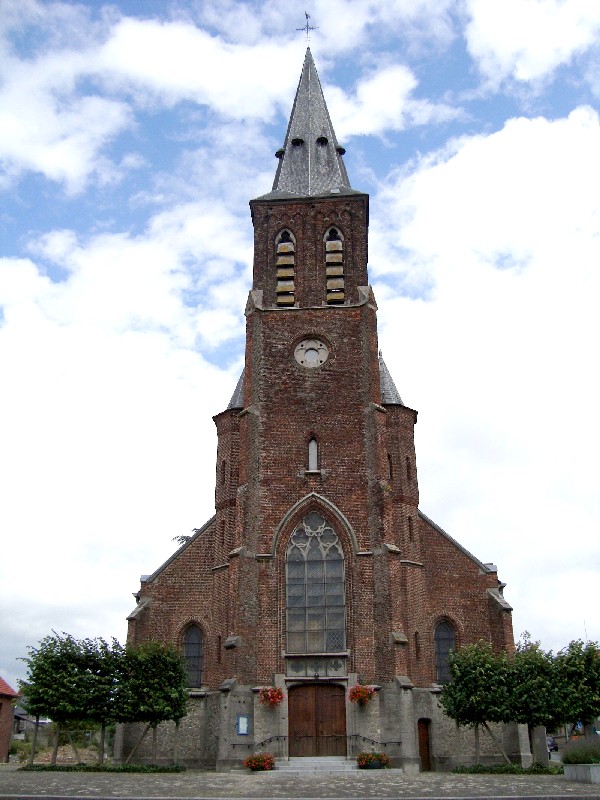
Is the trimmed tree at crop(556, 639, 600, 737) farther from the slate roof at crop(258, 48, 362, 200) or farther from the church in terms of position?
the slate roof at crop(258, 48, 362, 200)

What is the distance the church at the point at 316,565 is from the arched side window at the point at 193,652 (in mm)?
56

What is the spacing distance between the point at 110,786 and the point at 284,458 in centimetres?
1446

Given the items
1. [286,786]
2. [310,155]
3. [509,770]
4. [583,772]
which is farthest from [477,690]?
[310,155]

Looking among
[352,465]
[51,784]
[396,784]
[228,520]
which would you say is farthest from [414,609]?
[51,784]

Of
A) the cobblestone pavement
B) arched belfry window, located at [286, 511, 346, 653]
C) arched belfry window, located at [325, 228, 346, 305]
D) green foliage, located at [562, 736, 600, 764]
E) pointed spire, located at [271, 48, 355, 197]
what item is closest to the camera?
the cobblestone pavement

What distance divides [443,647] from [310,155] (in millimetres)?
23936

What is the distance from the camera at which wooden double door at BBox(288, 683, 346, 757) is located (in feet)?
89.6

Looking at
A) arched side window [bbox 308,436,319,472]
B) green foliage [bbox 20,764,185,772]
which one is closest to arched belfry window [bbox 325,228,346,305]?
arched side window [bbox 308,436,319,472]

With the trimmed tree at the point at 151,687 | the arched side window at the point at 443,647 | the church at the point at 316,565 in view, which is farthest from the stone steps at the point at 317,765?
the arched side window at the point at 443,647

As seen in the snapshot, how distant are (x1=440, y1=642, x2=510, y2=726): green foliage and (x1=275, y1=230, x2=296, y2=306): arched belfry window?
16.4 metres

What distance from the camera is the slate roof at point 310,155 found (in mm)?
38531

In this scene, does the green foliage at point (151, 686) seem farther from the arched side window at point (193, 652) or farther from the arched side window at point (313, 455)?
the arched side window at point (313, 455)

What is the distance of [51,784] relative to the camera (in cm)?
1967

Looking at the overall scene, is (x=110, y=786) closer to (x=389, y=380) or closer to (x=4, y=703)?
(x=389, y=380)
